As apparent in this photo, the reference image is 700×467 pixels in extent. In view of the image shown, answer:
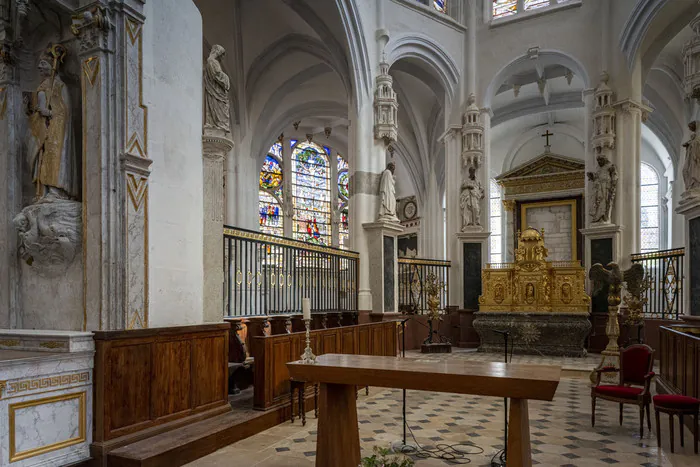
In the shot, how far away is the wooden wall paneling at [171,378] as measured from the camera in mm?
4902

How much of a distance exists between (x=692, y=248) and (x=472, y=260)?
5.86 m

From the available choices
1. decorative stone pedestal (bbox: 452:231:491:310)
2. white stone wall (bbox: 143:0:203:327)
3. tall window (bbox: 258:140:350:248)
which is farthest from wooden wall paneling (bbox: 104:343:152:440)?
tall window (bbox: 258:140:350:248)

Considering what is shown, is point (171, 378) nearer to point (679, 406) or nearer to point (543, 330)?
point (679, 406)

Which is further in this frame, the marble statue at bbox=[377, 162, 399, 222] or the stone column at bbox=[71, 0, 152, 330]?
the marble statue at bbox=[377, 162, 399, 222]

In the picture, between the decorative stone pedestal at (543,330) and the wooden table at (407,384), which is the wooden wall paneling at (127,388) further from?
the decorative stone pedestal at (543,330)

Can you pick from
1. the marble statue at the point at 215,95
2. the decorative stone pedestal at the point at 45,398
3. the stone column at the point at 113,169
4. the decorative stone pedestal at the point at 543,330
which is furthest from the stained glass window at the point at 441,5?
the decorative stone pedestal at the point at 45,398

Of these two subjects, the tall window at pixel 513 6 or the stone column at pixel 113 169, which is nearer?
the stone column at pixel 113 169

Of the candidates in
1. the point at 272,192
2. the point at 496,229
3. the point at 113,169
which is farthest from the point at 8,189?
the point at 496,229

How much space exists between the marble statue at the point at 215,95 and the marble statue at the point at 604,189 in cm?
989

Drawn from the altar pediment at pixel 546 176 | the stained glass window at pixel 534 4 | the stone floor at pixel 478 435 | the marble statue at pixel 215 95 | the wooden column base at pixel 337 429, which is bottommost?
the stone floor at pixel 478 435

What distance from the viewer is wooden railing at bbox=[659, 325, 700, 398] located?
18.0 ft

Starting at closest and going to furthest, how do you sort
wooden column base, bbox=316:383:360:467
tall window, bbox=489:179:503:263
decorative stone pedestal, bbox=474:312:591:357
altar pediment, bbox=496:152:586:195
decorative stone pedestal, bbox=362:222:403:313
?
wooden column base, bbox=316:383:360:467
decorative stone pedestal, bbox=474:312:591:357
decorative stone pedestal, bbox=362:222:403:313
altar pediment, bbox=496:152:586:195
tall window, bbox=489:179:503:263

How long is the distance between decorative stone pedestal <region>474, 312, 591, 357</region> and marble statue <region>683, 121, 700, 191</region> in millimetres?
3969

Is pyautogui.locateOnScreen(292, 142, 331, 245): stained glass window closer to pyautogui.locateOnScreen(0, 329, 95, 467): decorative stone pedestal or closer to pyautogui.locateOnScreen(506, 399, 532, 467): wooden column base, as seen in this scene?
pyautogui.locateOnScreen(0, 329, 95, 467): decorative stone pedestal
